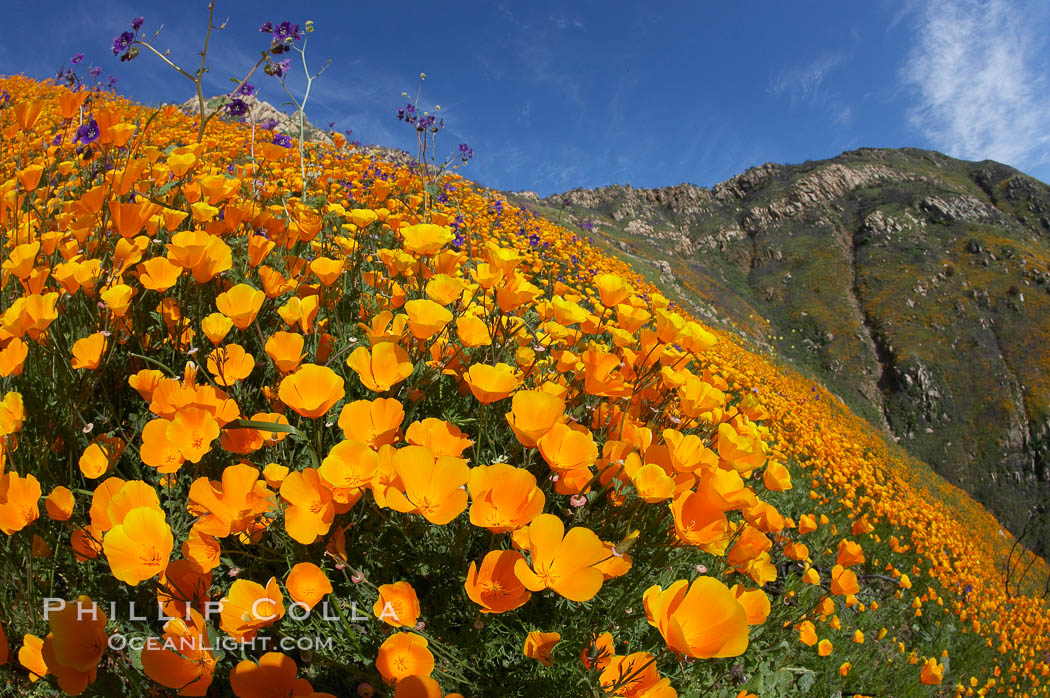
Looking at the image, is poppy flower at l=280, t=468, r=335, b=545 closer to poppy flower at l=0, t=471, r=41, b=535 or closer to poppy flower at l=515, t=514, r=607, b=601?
poppy flower at l=515, t=514, r=607, b=601

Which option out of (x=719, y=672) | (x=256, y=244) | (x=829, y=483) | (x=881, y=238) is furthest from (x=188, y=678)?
(x=881, y=238)

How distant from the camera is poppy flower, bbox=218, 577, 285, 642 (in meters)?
1.01

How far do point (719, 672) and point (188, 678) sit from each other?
1927 millimetres

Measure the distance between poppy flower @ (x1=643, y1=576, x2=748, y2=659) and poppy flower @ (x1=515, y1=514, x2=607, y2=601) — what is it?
0.14m

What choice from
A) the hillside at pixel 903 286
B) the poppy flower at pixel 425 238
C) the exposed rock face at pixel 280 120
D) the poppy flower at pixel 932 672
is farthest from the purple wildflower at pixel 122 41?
the hillside at pixel 903 286

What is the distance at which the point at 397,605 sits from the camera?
42.4 inches

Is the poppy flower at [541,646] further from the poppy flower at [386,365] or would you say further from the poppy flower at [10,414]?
the poppy flower at [10,414]

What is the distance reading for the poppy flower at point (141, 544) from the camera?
0.96 meters

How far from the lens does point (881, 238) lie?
5769 centimetres

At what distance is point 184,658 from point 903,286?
206 ft

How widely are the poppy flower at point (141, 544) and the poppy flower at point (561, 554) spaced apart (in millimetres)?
737

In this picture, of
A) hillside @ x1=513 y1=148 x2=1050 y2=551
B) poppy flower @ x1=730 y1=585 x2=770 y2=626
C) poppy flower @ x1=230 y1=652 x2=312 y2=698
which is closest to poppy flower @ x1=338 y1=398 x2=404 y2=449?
poppy flower @ x1=230 y1=652 x2=312 y2=698

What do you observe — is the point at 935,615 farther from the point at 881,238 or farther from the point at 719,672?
the point at 881,238

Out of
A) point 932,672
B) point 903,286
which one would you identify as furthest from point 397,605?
point 903,286
